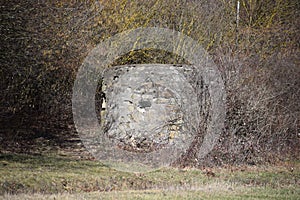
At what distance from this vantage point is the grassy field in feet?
20.5

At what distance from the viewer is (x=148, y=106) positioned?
10.3 metres

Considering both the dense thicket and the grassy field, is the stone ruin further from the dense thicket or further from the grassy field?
the grassy field

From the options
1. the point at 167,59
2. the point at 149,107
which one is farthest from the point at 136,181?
the point at 167,59

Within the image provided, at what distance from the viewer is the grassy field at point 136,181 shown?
6.25m

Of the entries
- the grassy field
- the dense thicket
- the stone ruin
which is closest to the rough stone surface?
the stone ruin

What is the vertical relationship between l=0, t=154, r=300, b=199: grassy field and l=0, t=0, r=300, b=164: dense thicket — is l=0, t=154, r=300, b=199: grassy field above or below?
below

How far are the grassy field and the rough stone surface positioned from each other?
4.53 ft

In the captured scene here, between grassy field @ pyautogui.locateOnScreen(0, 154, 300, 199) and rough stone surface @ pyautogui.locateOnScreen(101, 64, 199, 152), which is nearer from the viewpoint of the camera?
grassy field @ pyautogui.locateOnScreen(0, 154, 300, 199)

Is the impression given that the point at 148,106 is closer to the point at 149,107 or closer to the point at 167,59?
the point at 149,107

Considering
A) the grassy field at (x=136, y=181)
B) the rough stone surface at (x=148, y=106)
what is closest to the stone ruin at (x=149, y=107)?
the rough stone surface at (x=148, y=106)

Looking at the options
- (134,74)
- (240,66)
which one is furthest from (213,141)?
(134,74)

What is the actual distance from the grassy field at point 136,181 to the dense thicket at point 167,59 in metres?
0.88

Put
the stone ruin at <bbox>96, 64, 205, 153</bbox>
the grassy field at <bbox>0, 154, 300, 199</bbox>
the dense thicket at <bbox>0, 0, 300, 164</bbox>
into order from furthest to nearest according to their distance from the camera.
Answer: the stone ruin at <bbox>96, 64, 205, 153</bbox>, the dense thicket at <bbox>0, 0, 300, 164</bbox>, the grassy field at <bbox>0, 154, 300, 199</bbox>

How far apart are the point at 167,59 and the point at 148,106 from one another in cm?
287
